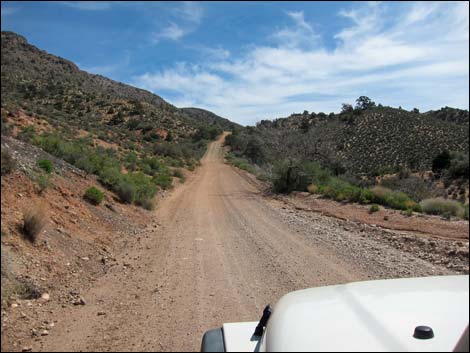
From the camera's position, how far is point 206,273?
8406 mm

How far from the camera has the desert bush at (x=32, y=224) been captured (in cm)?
762

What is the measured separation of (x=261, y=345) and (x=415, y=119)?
1453 inches

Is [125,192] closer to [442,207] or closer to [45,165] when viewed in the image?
[45,165]

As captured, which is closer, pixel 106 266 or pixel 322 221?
pixel 106 266

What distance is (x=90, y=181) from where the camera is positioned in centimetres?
1528

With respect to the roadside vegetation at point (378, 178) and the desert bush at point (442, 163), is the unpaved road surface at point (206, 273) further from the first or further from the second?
the desert bush at point (442, 163)

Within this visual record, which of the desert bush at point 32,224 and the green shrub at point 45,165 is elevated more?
the green shrub at point 45,165

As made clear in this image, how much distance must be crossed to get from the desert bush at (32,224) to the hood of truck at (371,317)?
18.8 ft

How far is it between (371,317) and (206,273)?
5.92 metres

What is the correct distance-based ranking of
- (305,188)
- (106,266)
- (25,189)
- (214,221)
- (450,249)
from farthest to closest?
(305,188), (214,221), (450,249), (25,189), (106,266)

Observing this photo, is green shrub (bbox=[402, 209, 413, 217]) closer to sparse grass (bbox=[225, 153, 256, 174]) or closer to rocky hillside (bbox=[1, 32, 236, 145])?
sparse grass (bbox=[225, 153, 256, 174])

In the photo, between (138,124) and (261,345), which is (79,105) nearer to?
(138,124)

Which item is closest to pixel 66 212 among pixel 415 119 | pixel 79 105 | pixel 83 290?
pixel 83 290

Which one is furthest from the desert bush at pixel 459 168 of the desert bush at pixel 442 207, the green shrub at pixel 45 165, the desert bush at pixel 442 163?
the green shrub at pixel 45 165
